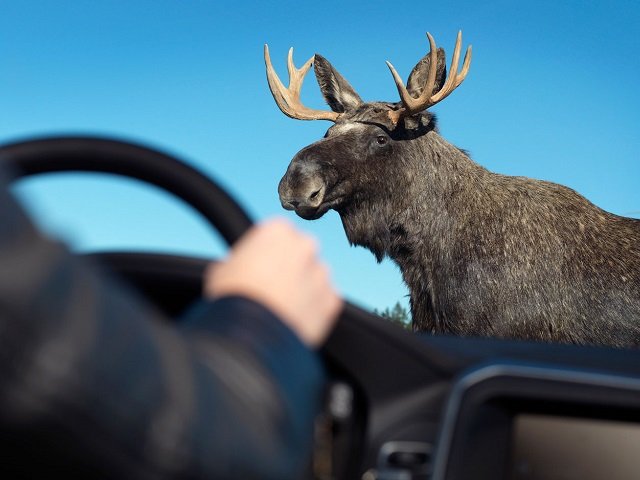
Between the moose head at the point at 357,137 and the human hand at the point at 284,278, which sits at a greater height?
the moose head at the point at 357,137

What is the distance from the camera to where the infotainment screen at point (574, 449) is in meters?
1.33

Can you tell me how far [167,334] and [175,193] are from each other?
62cm

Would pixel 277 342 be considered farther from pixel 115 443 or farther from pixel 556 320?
pixel 556 320

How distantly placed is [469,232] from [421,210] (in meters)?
0.61

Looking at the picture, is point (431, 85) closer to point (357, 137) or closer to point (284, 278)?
point (357, 137)

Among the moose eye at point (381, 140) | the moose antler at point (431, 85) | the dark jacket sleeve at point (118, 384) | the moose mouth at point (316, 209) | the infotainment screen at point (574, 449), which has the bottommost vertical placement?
the dark jacket sleeve at point (118, 384)

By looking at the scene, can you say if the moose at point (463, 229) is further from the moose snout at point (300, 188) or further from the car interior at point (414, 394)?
the car interior at point (414, 394)

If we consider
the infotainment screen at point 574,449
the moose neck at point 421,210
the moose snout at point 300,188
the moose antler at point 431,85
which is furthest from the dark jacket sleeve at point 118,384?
the moose antler at point 431,85

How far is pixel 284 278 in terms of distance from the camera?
0.74 m

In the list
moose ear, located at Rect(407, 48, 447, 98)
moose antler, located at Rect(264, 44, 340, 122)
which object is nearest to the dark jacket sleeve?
moose ear, located at Rect(407, 48, 447, 98)

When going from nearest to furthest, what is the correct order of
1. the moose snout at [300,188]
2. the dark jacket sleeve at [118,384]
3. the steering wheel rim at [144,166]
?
1. the dark jacket sleeve at [118,384]
2. the steering wheel rim at [144,166]
3. the moose snout at [300,188]

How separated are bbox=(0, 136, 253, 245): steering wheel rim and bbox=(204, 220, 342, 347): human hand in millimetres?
366

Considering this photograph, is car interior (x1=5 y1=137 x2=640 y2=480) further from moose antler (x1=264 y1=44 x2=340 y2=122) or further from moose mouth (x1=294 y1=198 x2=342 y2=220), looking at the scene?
moose antler (x1=264 y1=44 x2=340 y2=122)

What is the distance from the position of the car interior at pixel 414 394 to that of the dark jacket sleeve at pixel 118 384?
504mm
